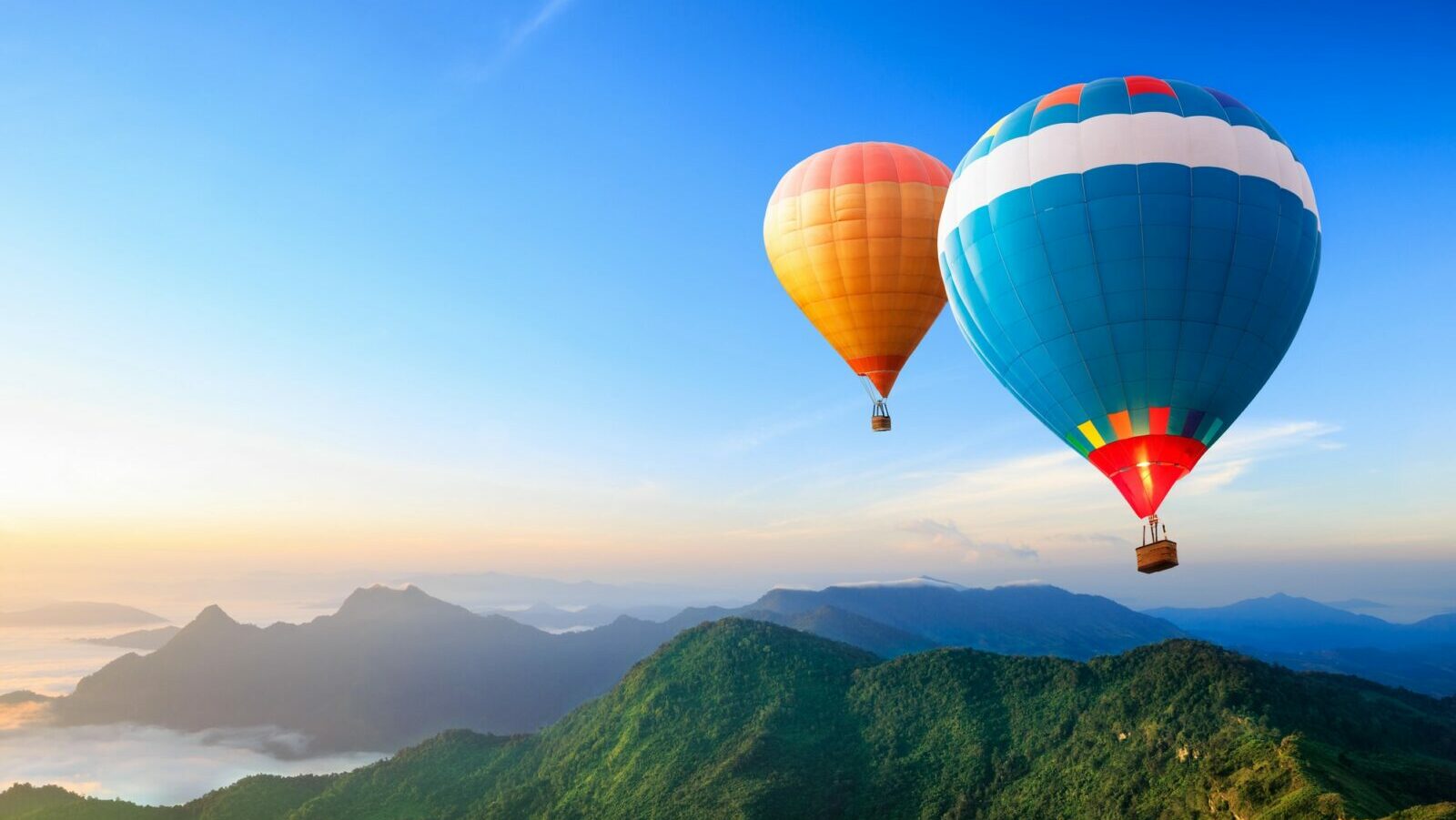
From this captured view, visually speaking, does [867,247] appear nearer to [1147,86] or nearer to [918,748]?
[1147,86]

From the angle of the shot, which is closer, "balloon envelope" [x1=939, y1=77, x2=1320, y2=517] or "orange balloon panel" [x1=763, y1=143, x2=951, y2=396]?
"balloon envelope" [x1=939, y1=77, x2=1320, y2=517]

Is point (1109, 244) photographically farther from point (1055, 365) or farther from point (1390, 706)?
point (1390, 706)

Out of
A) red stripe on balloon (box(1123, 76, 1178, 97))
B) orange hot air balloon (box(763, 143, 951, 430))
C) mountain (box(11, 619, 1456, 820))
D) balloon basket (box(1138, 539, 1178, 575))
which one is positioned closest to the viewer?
balloon basket (box(1138, 539, 1178, 575))

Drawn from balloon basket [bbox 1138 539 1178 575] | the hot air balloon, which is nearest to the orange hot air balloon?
the hot air balloon

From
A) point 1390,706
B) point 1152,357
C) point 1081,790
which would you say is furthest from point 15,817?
point 1390,706

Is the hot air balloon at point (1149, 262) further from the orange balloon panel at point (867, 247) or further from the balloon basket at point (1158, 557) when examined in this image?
the orange balloon panel at point (867, 247)

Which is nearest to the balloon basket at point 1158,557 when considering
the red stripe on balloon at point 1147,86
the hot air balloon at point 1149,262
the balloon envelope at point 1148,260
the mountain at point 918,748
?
the hot air balloon at point 1149,262

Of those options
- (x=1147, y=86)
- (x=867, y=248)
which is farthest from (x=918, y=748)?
(x=1147, y=86)

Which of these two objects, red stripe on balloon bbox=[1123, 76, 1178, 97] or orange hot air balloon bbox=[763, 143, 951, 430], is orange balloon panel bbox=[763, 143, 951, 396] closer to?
orange hot air balloon bbox=[763, 143, 951, 430]
